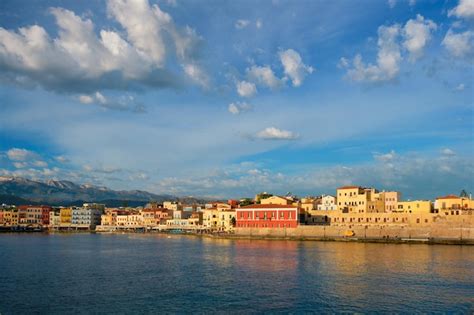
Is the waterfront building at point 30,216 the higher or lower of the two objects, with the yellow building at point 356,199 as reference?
lower

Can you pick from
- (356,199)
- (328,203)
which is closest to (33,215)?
(328,203)

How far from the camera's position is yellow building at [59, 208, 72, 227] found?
473ft

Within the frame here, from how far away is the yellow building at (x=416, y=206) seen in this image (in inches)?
3201

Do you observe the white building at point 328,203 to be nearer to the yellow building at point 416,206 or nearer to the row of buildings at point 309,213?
A: the row of buildings at point 309,213

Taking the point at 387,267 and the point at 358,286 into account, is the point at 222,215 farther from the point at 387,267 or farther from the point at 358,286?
the point at 358,286

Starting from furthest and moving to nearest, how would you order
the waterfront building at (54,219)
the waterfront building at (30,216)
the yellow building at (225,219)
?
the waterfront building at (30,216)
the waterfront building at (54,219)
the yellow building at (225,219)

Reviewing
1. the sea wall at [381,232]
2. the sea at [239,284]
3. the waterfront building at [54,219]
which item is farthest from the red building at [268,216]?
the waterfront building at [54,219]

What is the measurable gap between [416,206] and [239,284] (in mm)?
56353

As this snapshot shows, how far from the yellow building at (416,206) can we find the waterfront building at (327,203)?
45.9 ft

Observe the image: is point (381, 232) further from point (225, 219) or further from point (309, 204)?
point (225, 219)

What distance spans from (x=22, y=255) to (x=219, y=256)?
75.7 feet

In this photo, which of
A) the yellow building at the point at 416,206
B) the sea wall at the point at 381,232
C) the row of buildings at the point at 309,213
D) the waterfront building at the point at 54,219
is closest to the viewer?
the sea wall at the point at 381,232

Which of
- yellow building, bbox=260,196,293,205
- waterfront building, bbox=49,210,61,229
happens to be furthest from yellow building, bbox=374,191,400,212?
waterfront building, bbox=49,210,61,229

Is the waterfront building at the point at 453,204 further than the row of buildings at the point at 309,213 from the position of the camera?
No
